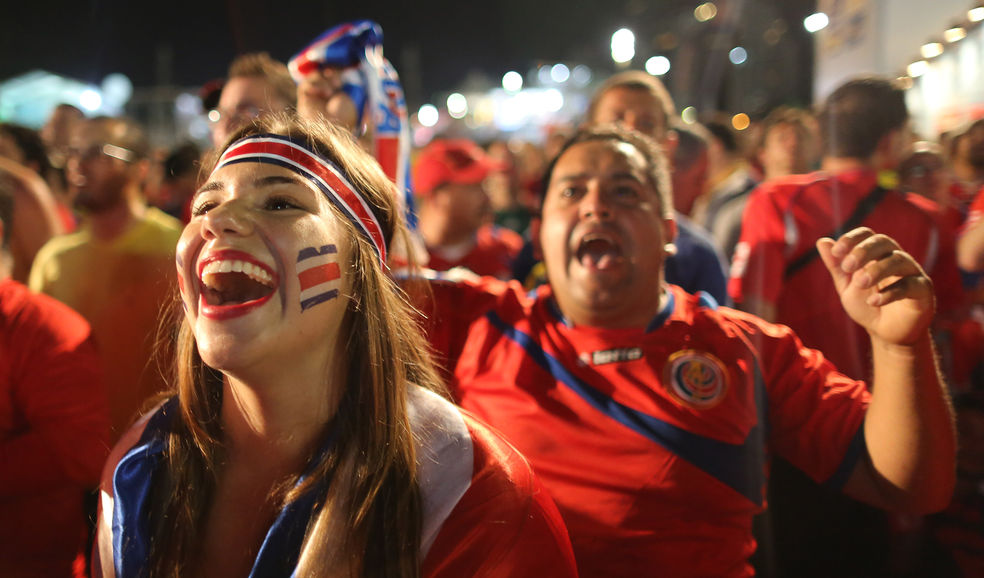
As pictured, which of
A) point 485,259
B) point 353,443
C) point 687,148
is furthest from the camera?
point 485,259

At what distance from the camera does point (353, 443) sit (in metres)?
1.42

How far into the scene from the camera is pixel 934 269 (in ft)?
6.71

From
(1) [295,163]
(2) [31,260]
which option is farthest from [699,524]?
(2) [31,260]

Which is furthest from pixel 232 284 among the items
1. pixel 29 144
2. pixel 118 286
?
pixel 29 144

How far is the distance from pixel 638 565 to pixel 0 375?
6.11 ft

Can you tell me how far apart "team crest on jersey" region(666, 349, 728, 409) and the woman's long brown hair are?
68 centimetres

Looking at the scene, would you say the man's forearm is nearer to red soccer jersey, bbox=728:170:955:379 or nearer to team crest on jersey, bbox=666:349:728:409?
red soccer jersey, bbox=728:170:955:379

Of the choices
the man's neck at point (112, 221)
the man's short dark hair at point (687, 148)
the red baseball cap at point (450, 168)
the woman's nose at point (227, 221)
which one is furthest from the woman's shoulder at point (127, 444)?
the man's short dark hair at point (687, 148)

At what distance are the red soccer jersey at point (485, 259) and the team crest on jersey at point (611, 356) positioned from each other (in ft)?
7.18

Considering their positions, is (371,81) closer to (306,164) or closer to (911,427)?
(306,164)

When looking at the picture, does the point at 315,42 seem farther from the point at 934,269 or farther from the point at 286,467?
the point at 934,269

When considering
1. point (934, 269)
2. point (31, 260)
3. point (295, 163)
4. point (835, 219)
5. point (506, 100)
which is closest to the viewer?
point (295, 163)

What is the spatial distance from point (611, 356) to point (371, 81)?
132cm

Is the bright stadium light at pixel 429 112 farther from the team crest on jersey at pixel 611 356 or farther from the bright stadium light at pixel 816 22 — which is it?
the team crest on jersey at pixel 611 356
